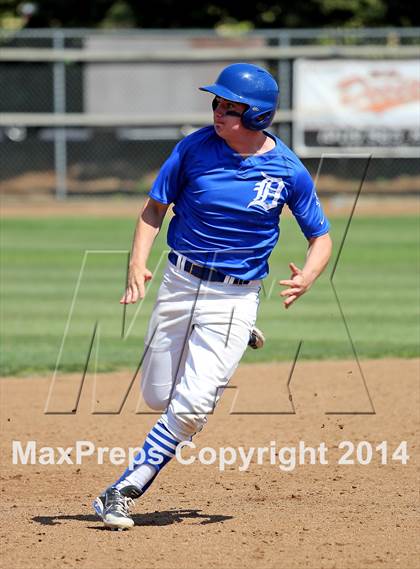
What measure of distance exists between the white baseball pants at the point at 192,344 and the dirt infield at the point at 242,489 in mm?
615

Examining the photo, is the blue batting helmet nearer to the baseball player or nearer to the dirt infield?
the baseball player

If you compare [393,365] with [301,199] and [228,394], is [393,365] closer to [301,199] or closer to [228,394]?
[228,394]

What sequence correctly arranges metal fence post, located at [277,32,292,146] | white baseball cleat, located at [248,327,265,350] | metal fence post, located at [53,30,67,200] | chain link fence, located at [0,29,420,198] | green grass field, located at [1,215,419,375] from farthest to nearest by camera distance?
chain link fence, located at [0,29,420,198] < metal fence post, located at [53,30,67,200] < metal fence post, located at [277,32,292,146] < green grass field, located at [1,215,419,375] < white baseball cleat, located at [248,327,265,350]

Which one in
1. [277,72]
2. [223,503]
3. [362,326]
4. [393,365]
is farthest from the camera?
[277,72]

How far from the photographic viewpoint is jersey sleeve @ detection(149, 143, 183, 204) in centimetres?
527

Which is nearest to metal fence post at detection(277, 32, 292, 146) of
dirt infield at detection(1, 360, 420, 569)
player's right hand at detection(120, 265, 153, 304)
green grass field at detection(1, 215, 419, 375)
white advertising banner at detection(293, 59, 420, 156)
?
white advertising banner at detection(293, 59, 420, 156)

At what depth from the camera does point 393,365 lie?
9648 millimetres

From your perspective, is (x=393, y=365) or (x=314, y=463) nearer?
(x=314, y=463)

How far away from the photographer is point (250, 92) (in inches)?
204

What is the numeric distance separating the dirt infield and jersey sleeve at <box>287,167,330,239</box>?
1.47m

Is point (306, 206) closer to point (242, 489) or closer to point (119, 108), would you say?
point (242, 489)

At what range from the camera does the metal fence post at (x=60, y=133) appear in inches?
851

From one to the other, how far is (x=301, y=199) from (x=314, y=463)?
2.00 metres

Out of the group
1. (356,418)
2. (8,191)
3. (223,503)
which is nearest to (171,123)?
(8,191)
